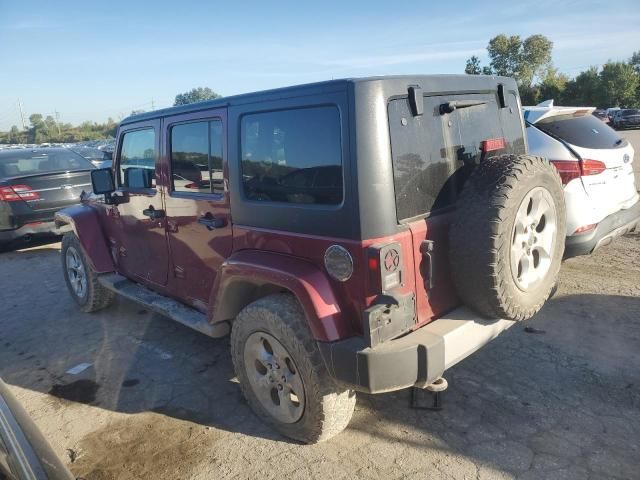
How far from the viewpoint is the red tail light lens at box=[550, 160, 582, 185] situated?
13.8ft

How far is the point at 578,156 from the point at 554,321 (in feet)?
4.80

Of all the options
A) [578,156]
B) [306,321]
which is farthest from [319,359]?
[578,156]

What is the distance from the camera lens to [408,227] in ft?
8.12

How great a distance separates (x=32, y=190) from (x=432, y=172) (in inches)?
280

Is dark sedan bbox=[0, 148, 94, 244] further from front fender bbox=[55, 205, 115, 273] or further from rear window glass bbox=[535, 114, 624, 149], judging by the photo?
rear window glass bbox=[535, 114, 624, 149]

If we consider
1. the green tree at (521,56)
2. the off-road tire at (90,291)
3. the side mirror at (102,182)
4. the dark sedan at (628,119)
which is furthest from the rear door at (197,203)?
the green tree at (521,56)

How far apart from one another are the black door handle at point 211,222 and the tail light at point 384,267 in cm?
119

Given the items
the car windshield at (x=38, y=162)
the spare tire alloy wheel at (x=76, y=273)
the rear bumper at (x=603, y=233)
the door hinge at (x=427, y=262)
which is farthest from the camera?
the car windshield at (x=38, y=162)

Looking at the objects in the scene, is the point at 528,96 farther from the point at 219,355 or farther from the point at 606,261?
the point at 219,355

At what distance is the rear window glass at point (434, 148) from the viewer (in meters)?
2.46

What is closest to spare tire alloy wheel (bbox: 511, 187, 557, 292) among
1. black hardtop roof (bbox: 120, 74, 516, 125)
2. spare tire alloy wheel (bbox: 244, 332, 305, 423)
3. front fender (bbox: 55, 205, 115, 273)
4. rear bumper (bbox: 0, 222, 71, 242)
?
black hardtop roof (bbox: 120, 74, 516, 125)

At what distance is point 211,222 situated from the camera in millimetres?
3166

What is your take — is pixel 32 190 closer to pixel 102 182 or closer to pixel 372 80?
pixel 102 182

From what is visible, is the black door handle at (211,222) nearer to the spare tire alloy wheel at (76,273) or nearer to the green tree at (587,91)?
the spare tire alloy wheel at (76,273)
